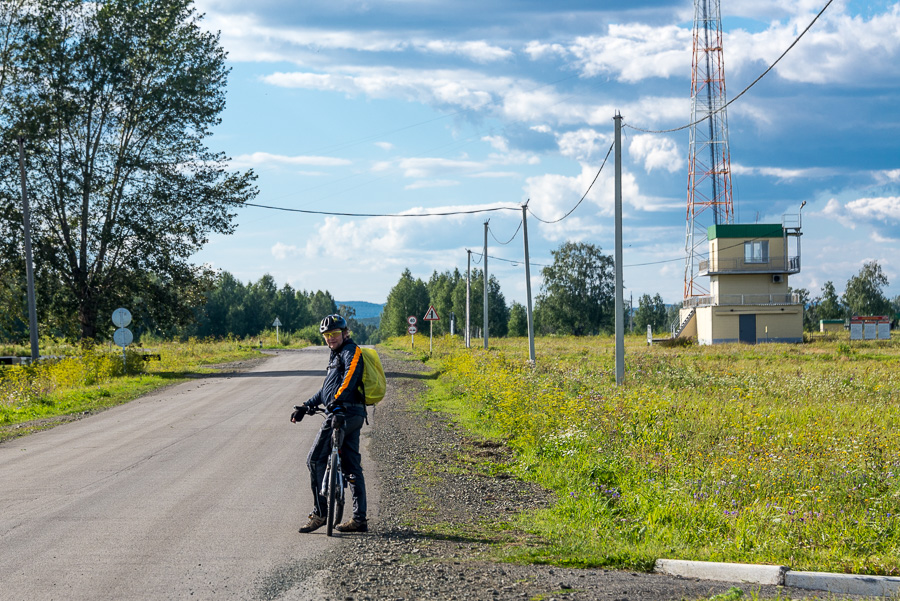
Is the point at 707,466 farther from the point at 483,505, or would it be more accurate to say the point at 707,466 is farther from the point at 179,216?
the point at 179,216

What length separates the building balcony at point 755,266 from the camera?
61.8 m

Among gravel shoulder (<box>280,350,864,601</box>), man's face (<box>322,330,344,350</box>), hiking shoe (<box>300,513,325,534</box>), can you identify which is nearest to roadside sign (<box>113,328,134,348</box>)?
gravel shoulder (<box>280,350,864,601</box>)

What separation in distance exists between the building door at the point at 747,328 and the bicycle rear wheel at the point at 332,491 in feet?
196

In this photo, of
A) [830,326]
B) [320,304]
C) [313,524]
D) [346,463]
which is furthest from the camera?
[320,304]

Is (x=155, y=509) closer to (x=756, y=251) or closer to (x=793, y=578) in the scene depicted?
(x=793, y=578)

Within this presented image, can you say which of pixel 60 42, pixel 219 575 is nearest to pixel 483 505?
pixel 219 575

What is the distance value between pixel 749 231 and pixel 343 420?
2397 inches

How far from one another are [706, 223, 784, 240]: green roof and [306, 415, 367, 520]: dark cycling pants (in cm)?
5919

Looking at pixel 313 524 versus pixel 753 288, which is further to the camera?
pixel 753 288

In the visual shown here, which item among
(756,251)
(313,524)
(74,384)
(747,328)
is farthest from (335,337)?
(756,251)

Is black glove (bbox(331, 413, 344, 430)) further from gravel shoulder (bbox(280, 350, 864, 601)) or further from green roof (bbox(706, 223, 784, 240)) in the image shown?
green roof (bbox(706, 223, 784, 240))

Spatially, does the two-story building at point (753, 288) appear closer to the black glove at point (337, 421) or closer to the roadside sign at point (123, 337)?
the roadside sign at point (123, 337)

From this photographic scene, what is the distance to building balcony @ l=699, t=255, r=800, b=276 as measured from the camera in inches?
2432

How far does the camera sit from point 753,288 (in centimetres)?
6259
